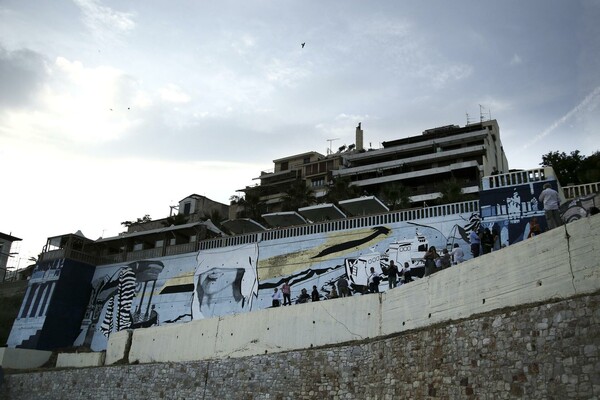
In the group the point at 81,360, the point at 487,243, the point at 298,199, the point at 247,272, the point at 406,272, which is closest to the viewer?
the point at 487,243

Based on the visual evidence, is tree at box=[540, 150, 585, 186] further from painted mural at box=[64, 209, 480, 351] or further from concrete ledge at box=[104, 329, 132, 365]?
concrete ledge at box=[104, 329, 132, 365]

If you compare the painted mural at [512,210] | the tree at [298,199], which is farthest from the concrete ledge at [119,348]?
the tree at [298,199]

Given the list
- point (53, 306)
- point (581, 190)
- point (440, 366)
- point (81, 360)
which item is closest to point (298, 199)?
point (53, 306)

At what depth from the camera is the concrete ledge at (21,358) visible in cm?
2906

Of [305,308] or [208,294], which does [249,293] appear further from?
[305,308]

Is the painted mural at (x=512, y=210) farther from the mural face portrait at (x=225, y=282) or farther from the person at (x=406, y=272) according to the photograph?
the mural face portrait at (x=225, y=282)

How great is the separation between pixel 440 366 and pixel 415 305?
245 cm

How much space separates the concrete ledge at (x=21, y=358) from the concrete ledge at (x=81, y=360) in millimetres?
3211

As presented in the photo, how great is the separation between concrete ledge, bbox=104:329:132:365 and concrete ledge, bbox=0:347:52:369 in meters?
8.50

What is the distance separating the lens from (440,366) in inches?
459

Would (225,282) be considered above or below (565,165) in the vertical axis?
below

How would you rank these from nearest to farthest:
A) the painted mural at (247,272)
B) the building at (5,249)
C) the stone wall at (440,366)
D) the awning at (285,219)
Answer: the stone wall at (440,366), the painted mural at (247,272), the awning at (285,219), the building at (5,249)

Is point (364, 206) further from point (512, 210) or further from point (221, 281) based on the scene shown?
point (512, 210)

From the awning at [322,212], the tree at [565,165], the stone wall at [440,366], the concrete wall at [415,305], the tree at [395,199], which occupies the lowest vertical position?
the stone wall at [440,366]
